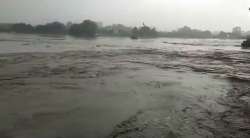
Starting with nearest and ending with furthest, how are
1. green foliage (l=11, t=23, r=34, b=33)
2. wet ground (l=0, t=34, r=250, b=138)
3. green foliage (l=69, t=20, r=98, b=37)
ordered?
wet ground (l=0, t=34, r=250, b=138)
green foliage (l=69, t=20, r=98, b=37)
green foliage (l=11, t=23, r=34, b=33)

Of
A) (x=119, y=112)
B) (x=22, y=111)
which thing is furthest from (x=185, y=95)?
(x=22, y=111)

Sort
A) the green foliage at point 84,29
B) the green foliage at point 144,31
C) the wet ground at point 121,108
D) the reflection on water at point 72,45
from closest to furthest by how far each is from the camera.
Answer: the wet ground at point 121,108
the reflection on water at point 72,45
the green foliage at point 84,29
the green foliage at point 144,31

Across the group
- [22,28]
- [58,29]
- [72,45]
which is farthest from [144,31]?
[72,45]

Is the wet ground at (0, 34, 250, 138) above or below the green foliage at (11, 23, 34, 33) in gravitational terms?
below

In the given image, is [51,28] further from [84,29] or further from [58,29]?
[84,29]

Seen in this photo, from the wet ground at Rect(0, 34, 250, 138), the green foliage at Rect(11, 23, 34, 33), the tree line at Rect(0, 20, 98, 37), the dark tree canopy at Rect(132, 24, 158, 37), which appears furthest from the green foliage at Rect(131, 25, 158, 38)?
the wet ground at Rect(0, 34, 250, 138)

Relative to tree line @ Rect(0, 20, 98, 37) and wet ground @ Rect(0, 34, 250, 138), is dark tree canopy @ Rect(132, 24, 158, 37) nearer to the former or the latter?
tree line @ Rect(0, 20, 98, 37)

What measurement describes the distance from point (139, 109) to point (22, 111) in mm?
3327

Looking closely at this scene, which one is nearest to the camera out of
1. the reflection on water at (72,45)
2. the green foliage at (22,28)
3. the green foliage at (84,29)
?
the reflection on water at (72,45)

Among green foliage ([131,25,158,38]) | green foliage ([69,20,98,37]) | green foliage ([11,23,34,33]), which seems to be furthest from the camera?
green foliage ([131,25,158,38])

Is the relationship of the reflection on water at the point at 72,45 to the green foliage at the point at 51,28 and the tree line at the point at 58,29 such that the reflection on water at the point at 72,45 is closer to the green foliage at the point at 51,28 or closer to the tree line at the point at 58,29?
the tree line at the point at 58,29

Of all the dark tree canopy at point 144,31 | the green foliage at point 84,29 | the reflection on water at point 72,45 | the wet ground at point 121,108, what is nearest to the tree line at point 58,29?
the green foliage at point 84,29

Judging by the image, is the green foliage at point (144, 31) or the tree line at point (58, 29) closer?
the tree line at point (58, 29)

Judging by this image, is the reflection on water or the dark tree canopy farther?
the dark tree canopy
